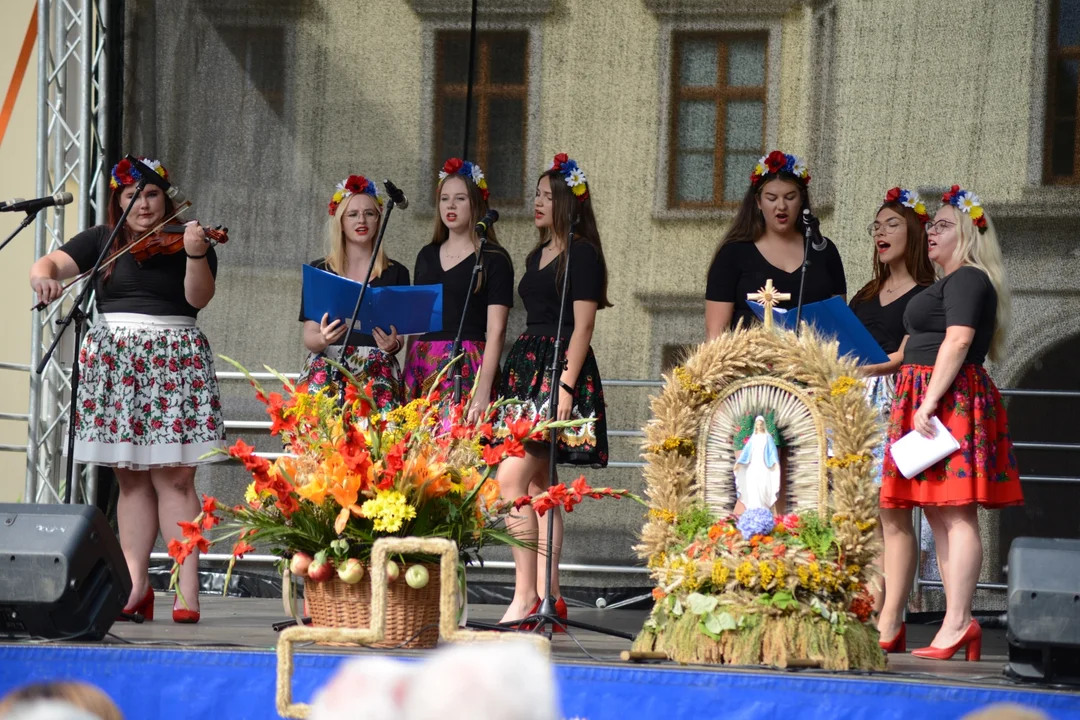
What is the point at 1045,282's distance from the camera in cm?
547

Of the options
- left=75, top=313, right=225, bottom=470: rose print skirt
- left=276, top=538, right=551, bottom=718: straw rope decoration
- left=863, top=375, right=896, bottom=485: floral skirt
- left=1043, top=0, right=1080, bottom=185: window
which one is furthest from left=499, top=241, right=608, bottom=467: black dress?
left=1043, top=0, right=1080, bottom=185: window

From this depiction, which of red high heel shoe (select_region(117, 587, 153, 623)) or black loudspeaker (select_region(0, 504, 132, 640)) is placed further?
red high heel shoe (select_region(117, 587, 153, 623))

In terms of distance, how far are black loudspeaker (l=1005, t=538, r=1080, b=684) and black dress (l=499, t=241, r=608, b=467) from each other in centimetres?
168

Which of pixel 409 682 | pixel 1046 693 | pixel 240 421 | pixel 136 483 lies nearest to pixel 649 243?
pixel 240 421

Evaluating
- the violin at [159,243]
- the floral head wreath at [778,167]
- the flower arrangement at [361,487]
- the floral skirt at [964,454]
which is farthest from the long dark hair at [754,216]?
the violin at [159,243]

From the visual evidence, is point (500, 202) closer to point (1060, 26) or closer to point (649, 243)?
point (649, 243)

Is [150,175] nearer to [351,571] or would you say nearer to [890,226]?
[351,571]

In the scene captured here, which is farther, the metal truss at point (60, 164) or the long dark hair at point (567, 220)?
the metal truss at point (60, 164)

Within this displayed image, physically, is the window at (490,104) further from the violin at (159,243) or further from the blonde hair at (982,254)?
the blonde hair at (982,254)

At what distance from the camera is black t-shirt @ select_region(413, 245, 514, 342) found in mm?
4391

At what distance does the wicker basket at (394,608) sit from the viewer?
3094 mm

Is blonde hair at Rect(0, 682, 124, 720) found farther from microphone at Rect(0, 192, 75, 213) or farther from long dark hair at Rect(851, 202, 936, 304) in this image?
long dark hair at Rect(851, 202, 936, 304)

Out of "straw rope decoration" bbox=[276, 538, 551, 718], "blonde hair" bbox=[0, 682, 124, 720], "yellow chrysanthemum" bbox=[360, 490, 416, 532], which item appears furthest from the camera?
"yellow chrysanthemum" bbox=[360, 490, 416, 532]

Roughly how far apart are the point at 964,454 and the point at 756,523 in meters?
0.86
